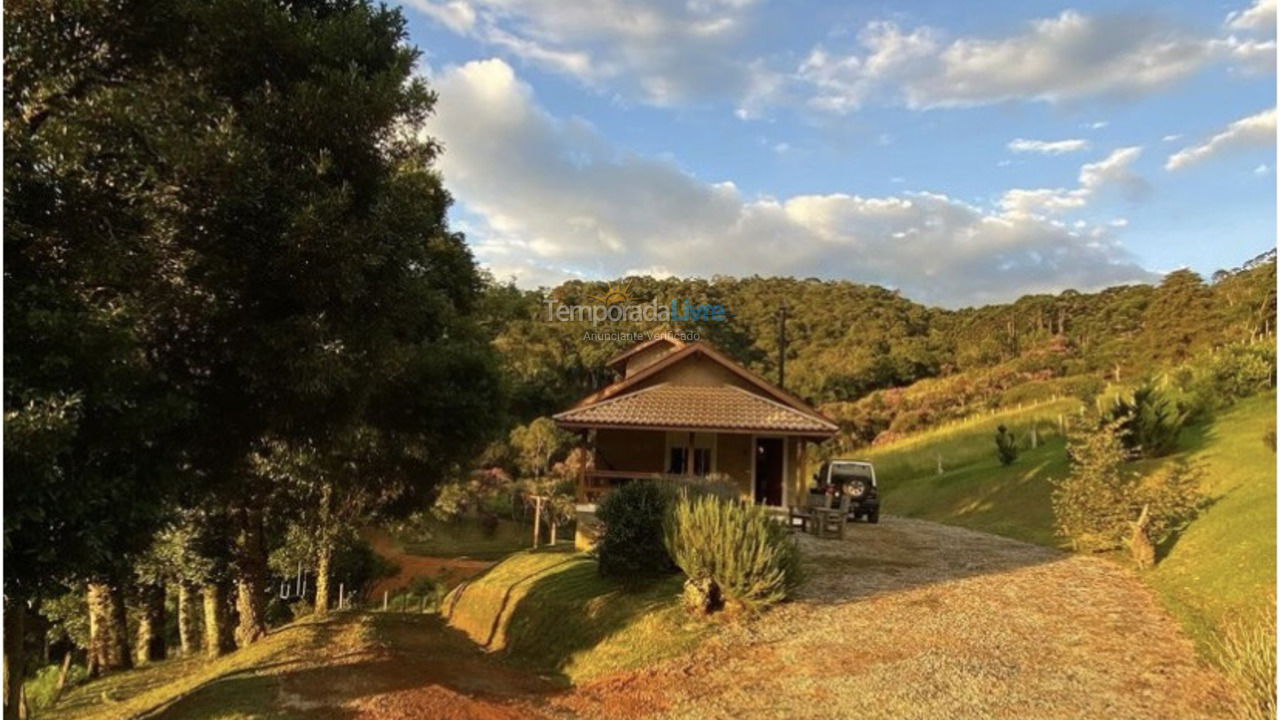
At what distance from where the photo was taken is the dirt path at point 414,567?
115 ft

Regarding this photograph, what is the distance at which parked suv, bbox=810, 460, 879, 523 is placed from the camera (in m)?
26.1

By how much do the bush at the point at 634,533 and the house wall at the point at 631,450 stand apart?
34.6ft

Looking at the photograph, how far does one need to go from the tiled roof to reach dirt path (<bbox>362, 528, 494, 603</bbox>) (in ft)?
43.6

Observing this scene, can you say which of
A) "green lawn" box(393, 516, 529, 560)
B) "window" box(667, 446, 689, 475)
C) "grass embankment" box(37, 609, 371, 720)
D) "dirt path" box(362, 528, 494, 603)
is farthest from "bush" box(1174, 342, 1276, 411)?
"green lawn" box(393, 516, 529, 560)

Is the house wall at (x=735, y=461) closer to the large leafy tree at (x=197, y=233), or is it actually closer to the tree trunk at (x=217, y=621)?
the tree trunk at (x=217, y=621)

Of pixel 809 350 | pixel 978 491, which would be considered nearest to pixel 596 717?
pixel 978 491

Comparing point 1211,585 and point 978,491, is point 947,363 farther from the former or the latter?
point 1211,585

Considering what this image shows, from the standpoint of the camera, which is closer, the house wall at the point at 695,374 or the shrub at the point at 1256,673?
the shrub at the point at 1256,673

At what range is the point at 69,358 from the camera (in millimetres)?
7047

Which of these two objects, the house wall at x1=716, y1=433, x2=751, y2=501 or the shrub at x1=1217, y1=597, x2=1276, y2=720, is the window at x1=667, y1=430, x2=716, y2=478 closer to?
the house wall at x1=716, y1=433, x2=751, y2=501

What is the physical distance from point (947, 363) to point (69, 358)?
7521 centimetres

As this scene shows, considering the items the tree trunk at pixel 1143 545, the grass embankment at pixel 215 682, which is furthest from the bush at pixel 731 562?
the tree trunk at pixel 1143 545

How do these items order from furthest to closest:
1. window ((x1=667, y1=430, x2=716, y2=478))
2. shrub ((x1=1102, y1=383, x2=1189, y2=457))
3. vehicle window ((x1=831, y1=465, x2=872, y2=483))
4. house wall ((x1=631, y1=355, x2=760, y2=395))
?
vehicle window ((x1=831, y1=465, x2=872, y2=483)) < house wall ((x1=631, y1=355, x2=760, y2=395)) < window ((x1=667, y1=430, x2=716, y2=478)) < shrub ((x1=1102, y1=383, x2=1189, y2=457))

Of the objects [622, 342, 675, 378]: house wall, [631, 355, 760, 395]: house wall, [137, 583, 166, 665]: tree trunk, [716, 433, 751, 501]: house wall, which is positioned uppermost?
[622, 342, 675, 378]: house wall
